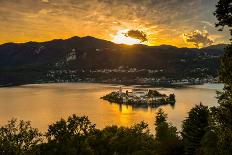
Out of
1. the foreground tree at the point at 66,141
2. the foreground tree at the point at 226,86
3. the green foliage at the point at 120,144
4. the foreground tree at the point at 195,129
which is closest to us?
the foreground tree at the point at 226,86

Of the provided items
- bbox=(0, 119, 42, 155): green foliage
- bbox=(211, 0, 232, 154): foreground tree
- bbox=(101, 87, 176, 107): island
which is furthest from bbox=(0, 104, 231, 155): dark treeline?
bbox=(101, 87, 176, 107): island

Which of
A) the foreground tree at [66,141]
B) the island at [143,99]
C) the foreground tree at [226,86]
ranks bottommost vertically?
the island at [143,99]

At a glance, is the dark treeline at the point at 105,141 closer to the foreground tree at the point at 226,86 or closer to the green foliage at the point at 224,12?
the foreground tree at the point at 226,86

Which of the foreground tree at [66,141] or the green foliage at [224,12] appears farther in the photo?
the foreground tree at [66,141]

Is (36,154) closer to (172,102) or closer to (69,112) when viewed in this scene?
(69,112)

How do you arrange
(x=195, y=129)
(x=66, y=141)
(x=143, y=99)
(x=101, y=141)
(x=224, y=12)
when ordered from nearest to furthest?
(x=224, y=12) < (x=195, y=129) < (x=66, y=141) < (x=101, y=141) < (x=143, y=99)

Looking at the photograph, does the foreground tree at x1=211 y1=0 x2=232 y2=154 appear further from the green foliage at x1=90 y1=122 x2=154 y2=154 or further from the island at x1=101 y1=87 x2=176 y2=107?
the island at x1=101 y1=87 x2=176 y2=107

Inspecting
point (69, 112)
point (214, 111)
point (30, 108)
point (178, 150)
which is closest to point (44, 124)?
point (69, 112)

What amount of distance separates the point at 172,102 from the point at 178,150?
3924 inches

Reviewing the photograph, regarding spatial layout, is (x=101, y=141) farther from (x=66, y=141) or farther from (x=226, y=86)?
(x=226, y=86)

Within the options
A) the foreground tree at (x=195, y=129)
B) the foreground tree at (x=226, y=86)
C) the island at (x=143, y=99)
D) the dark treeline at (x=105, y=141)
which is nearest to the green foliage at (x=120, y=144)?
the dark treeline at (x=105, y=141)

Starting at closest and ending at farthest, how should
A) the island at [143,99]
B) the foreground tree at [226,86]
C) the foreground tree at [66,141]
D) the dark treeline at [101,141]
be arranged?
the foreground tree at [226,86] → the dark treeline at [101,141] → the foreground tree at [66,141] → the island at [143,99]

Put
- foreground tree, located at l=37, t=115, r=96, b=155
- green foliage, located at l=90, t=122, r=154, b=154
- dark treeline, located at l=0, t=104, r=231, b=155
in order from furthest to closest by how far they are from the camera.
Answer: green foliage, located at l=90, t=122, r=154, b=154
foreground tree, located at l=37, t=115, r=96, b=155
dark treeline, located at l=0, t=104, r=231, b=155

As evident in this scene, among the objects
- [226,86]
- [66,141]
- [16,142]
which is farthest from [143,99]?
[226,86]
